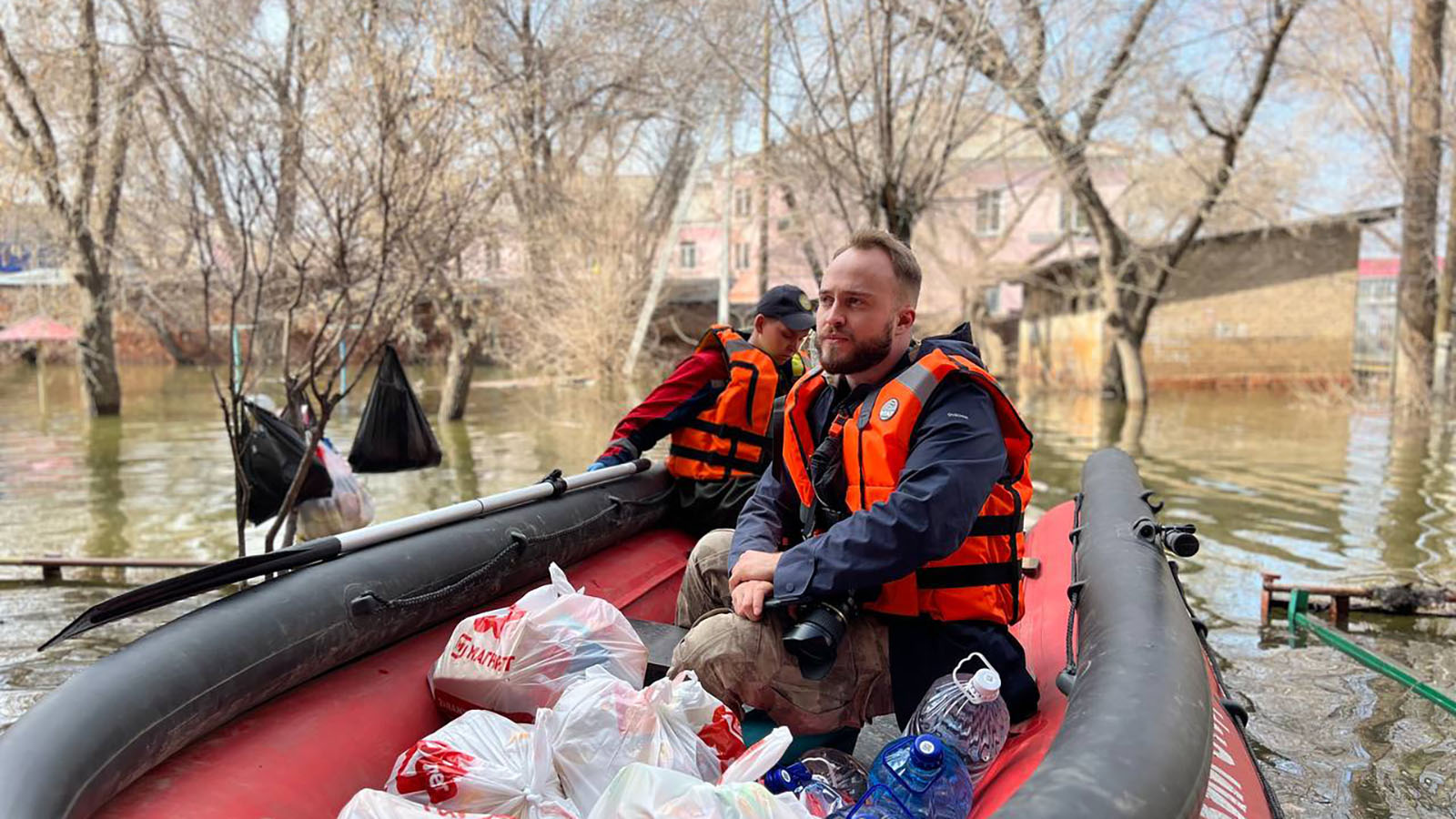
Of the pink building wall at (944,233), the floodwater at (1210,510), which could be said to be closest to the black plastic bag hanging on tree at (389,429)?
the floodwater at (1210,510)

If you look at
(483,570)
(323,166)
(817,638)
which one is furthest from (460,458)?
(817,638)

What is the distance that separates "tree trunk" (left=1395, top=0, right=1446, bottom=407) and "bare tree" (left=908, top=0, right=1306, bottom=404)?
179 cm

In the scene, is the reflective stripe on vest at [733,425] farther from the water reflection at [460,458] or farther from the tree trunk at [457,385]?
the tree trunk at [457,385]

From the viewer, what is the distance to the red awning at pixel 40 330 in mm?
17766

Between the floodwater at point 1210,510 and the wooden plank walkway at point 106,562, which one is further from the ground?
the wooden plank walkway at point 106,562

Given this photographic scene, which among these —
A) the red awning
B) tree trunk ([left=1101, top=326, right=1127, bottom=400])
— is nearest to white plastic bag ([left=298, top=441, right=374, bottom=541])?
the red awning

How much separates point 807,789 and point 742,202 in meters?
19.0

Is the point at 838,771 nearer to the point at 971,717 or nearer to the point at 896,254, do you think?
the point at 971,717

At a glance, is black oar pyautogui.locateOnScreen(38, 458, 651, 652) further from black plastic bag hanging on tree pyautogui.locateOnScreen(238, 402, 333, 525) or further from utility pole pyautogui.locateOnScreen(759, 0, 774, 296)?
utility pole pyautogui.locateOnScreen(759, 0, 774, 296)

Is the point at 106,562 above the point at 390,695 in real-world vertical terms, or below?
below

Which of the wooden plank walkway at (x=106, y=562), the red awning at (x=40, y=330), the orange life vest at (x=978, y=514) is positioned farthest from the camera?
the red awning at (x=40, y=330)

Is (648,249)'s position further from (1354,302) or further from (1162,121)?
(1354,302)

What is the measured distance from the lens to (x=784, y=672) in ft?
7.75

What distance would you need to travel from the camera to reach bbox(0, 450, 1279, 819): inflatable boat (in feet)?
5.37
